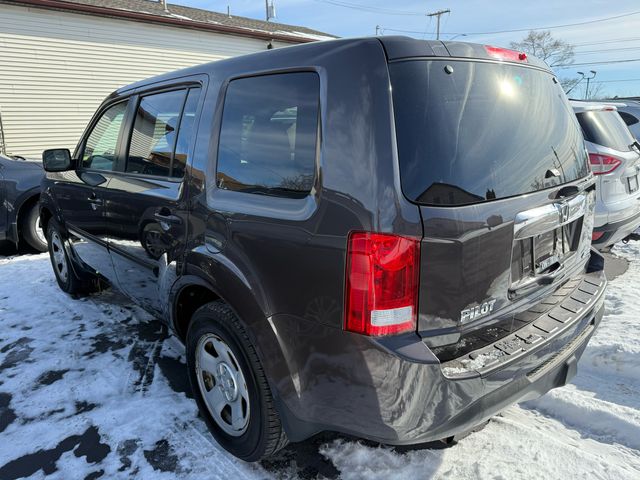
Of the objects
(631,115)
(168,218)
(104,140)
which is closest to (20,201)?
(104,140)

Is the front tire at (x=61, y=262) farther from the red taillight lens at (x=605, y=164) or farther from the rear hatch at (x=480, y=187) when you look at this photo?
the red taillight lens at (x=605, y=164)

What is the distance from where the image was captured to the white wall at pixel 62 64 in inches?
485

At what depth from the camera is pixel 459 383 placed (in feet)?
5.60

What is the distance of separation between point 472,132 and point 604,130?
12.1 ft

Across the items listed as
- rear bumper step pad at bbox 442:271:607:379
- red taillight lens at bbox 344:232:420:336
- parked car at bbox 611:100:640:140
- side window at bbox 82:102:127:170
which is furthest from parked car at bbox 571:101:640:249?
side window at bbox 82:102:127:170

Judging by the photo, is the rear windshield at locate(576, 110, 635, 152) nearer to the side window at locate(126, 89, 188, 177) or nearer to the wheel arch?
the side window at locate(126, 89, 188, 177)

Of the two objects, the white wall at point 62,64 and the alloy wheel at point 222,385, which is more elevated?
the white wall at point 62,64

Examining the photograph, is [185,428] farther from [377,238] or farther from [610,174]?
[610,174]

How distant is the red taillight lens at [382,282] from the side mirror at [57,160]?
3.33 m

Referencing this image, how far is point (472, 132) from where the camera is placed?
181 centimetres

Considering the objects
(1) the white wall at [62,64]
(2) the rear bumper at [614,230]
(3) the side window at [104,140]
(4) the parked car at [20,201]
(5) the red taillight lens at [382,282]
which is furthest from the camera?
(1) the white wall at [62,64]

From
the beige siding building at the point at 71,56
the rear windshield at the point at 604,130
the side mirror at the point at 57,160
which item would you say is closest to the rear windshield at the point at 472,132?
the rear windshield at the point at 604,130

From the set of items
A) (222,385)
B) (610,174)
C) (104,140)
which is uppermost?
(104,140)

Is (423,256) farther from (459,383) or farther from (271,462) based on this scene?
(271,462)
